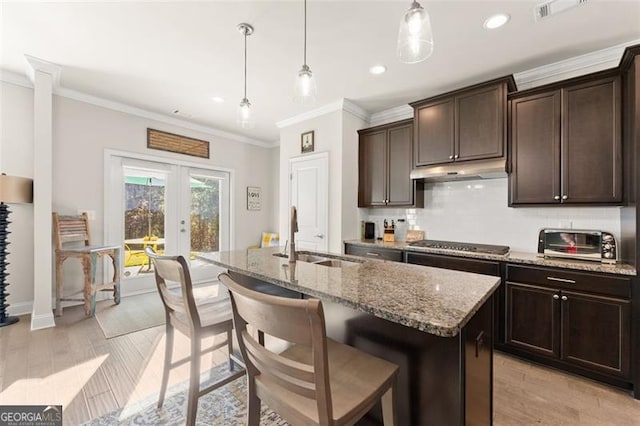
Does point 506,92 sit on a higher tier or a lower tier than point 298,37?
lower

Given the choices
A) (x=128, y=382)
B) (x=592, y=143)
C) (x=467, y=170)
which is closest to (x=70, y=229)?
(x=128, y=382)

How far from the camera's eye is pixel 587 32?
2168 millimetres

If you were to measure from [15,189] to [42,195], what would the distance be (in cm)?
21

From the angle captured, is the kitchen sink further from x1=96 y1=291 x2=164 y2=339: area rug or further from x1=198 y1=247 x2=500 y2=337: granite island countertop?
x1=96 y1=291 x2=164 y2=339: area rug

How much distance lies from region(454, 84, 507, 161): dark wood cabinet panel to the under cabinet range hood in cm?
6

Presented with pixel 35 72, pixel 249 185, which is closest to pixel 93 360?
pixel 35 72

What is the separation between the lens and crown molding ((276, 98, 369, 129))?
11.9 feet

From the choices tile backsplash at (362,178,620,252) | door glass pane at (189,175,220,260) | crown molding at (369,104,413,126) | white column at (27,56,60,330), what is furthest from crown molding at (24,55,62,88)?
tile backsplash at (362,178,620,252)

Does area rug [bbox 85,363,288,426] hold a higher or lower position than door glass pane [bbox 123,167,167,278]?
lower

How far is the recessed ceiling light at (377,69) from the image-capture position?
2.77m

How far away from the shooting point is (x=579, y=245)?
2.29 metres

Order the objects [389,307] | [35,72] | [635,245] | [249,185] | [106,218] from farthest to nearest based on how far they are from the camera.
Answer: [249,185], [106,218], [35,72], [635,245], [389,307]

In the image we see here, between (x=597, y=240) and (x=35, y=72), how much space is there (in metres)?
5.53

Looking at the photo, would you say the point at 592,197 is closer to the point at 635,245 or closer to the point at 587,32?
the point at 635,245
